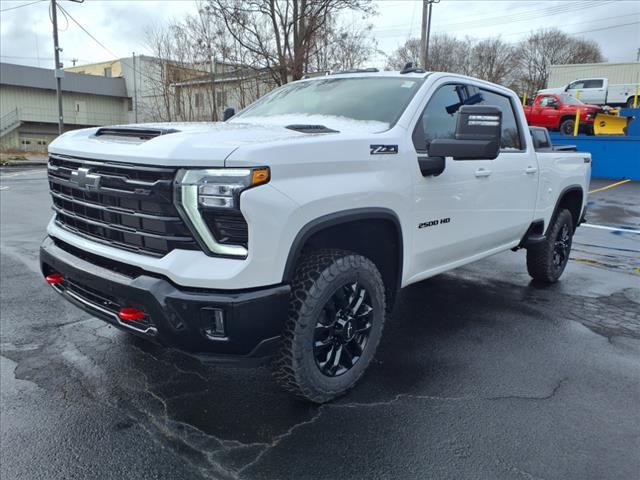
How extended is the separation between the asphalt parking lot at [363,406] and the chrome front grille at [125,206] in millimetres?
994

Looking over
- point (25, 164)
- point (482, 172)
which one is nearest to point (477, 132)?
point (482, 172)

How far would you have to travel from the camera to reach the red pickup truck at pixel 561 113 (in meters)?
19.5

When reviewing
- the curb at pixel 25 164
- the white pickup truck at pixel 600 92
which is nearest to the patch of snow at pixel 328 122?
the white pickup truck at pixel 600 92

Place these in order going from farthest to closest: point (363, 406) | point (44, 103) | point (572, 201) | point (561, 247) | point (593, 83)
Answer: point (44, 103)
point (593, 83)
point (572, 201)
point (561, 247)
point (363, 406)

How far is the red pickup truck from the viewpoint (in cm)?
1955

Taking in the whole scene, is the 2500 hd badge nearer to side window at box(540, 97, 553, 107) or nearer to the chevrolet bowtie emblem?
the chevrolet bowtie emblem

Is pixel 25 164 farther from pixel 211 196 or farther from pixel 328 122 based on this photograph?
pixel 211 196

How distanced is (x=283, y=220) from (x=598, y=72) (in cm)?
3972

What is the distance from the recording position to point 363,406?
3035 mm

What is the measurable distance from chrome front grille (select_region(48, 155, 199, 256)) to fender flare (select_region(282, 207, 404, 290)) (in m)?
0.46

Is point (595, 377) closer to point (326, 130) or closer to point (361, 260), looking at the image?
point (361, 260)

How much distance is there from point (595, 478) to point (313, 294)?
5.20 ft

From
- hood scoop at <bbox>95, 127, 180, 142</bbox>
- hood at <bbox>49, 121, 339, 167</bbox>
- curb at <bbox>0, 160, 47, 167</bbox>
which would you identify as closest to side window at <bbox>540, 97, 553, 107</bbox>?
hood at <bbox>49, 121, 339, 167</bbox>

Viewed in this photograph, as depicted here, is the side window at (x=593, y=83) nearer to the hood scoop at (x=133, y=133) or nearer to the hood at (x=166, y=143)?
the hood at (x=166, y=143)
